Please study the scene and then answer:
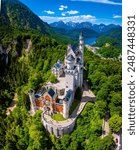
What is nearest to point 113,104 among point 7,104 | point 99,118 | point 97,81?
point 99,118

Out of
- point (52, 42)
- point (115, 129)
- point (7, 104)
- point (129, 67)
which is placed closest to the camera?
point (129, 67)

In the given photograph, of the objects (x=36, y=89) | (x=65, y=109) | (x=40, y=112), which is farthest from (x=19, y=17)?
(x=65, y=109)

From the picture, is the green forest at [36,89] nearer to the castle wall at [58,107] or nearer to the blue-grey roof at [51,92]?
the castle wall at [58,107]

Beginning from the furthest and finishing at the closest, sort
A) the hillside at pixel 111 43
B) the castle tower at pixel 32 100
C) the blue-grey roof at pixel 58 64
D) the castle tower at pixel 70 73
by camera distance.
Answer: the hillside at pixel 111 43
the blue-grey roof at pixel 58 64
the castle tower at pixel 32 100
the castle tower at pixel 70 73

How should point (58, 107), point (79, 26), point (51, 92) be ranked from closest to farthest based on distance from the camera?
point (58, 107) < point (51, 92) < point (79, 26)

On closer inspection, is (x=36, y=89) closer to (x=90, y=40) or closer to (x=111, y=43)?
(x=111, y=43)

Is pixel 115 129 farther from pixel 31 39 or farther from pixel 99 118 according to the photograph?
pixel 31 39

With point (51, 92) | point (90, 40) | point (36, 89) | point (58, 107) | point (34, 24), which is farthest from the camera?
point (90, 40)

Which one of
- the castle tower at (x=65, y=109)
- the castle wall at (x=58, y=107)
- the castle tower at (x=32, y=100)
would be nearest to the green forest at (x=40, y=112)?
the castle tower at (x=32, y=100)

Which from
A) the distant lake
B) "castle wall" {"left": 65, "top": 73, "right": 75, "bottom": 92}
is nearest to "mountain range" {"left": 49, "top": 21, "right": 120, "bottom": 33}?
the distant lake

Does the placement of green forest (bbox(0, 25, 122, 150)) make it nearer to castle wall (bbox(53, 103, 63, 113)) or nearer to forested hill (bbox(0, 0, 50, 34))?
castle wall (bbox(53, 103, 63, 113))

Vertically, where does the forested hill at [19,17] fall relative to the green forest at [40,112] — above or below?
above
